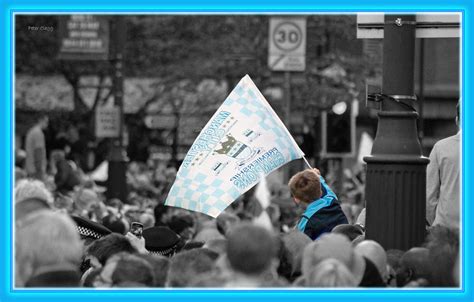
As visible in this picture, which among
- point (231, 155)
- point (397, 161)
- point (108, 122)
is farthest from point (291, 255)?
point (108, 122)

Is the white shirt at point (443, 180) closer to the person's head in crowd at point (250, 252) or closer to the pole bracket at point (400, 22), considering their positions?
the pole bracket at point (400, 22)

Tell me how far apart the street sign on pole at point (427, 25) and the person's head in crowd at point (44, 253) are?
8.32ft

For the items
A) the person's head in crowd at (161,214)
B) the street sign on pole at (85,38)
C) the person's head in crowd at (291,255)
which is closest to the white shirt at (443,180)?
the person's head in crowd at (291,255)

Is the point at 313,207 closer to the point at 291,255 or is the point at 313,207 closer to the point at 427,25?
the point at 427,25

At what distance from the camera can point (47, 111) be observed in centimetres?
3509

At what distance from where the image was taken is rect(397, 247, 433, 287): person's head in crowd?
578cm

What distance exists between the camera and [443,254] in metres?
5.73

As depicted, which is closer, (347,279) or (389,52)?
(347,279)

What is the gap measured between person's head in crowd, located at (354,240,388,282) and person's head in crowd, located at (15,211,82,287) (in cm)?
133

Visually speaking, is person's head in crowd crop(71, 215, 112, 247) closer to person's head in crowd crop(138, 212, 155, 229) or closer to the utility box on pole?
the utility box on pole

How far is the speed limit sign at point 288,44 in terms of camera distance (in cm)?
2444
